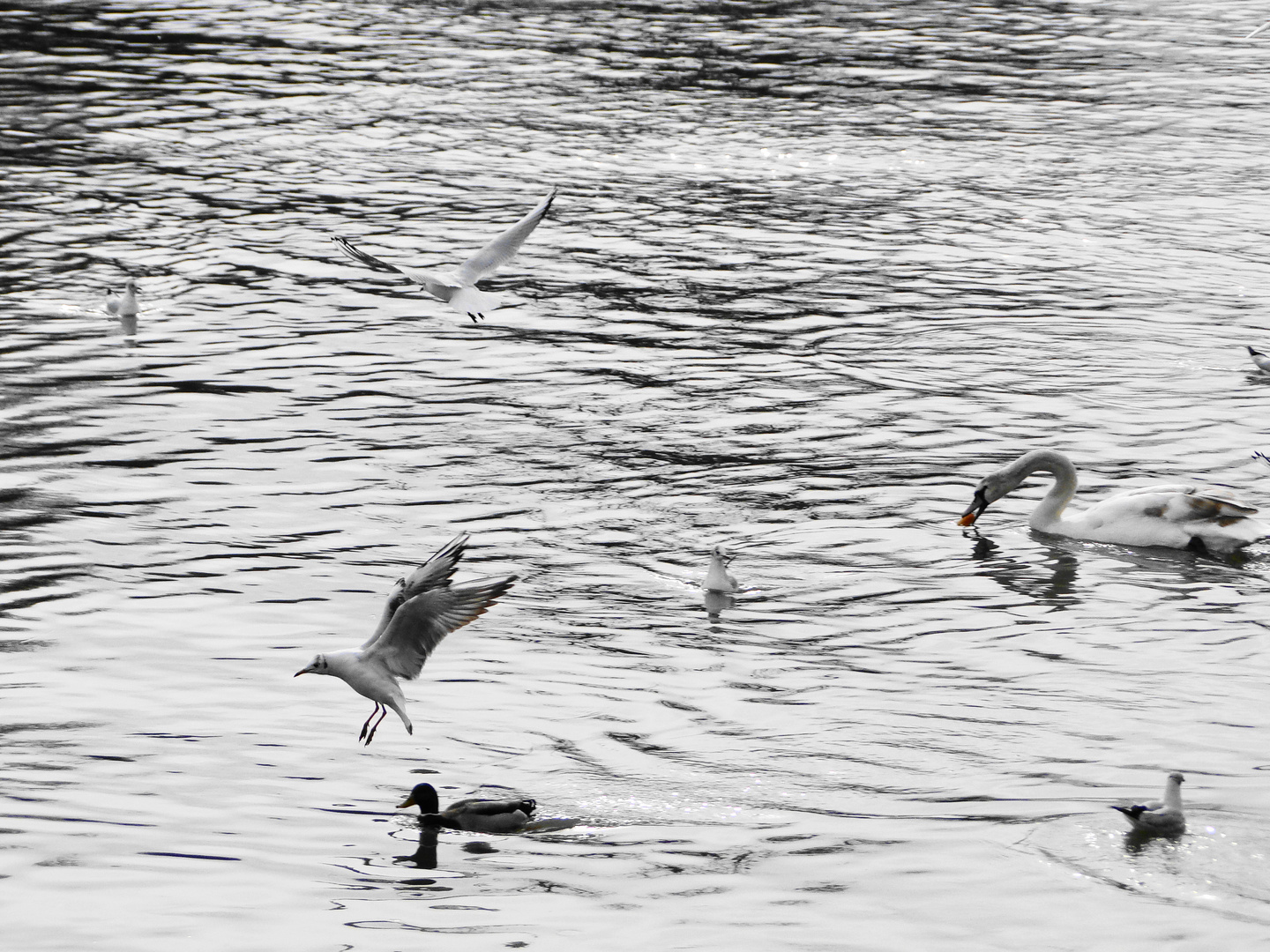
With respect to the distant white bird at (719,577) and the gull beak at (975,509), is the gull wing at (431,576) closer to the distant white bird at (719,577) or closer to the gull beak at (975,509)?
the distant white bird at (719,577)

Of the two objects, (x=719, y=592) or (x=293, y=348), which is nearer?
(x=719, y=592)

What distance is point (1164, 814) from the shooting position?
9.98 meters

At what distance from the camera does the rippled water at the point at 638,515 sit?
10094mm

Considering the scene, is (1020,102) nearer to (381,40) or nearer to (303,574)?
(381,40)

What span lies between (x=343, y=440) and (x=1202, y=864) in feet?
33.2

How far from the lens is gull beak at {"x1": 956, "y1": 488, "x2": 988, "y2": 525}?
15930mm

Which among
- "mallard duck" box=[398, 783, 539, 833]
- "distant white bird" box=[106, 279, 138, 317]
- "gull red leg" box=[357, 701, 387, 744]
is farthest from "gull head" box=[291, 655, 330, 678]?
→ "distant white bird" box=[106, 279, 138, 317]

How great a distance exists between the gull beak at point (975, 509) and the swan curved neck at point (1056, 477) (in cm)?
33

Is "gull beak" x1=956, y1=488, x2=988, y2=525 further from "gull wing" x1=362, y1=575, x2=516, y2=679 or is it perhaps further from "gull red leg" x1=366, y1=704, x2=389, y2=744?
"gull wing" x1=362, y1=575, x2=516, y2=679

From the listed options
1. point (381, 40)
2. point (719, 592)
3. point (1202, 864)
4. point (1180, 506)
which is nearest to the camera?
point (1202, 864)

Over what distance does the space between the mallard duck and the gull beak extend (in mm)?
6621

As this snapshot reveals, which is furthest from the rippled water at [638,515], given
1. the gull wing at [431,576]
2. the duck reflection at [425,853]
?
the gull wing at [431,576]

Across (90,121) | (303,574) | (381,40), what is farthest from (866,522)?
(381,40)

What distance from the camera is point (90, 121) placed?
105 feet
